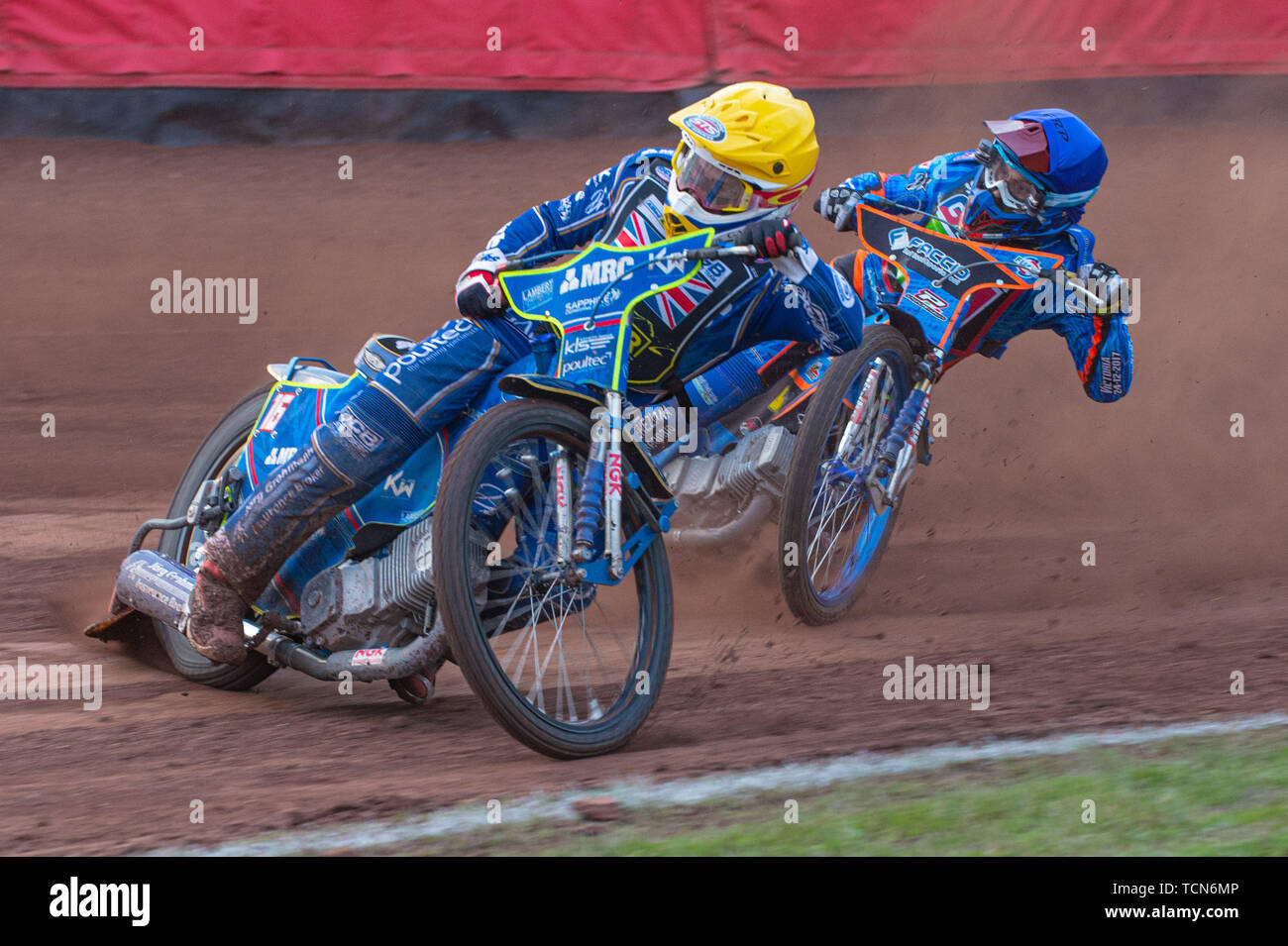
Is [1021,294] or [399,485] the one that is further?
[1021,294]

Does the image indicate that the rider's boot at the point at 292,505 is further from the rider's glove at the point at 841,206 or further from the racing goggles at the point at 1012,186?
the racing goggles at the point at 1012,186

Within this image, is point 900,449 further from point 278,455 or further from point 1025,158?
point 278,455

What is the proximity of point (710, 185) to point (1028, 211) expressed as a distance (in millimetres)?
2641

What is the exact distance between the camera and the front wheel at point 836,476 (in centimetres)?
591

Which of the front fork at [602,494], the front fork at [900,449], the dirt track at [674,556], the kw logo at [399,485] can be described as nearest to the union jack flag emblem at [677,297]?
the front fork at [602,494]

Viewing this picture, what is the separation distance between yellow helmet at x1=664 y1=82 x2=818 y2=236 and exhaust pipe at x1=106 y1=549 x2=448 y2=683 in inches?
57.7

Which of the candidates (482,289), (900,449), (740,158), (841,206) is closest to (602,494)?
(482,289)

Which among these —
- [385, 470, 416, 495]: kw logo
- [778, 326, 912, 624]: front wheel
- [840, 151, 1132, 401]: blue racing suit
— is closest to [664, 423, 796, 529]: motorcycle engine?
[778, 326, 912, 624]: front wheel

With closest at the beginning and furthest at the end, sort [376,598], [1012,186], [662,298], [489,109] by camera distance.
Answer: [662,298] → [376,598] → [1012,186] → [489,109]

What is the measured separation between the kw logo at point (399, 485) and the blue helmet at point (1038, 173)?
324 cm

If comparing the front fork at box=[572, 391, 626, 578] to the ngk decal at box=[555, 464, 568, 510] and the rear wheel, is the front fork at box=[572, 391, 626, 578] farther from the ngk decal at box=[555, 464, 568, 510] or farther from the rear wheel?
the rear wheel

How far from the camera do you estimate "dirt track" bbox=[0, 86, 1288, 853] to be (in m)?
4.46

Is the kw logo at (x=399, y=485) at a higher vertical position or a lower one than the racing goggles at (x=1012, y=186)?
lower

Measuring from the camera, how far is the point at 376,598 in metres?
4.52
